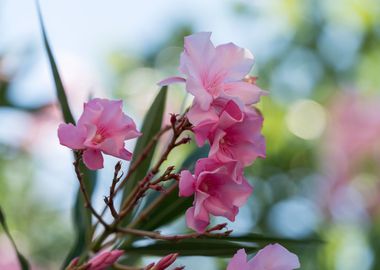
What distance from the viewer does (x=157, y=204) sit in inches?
36.3

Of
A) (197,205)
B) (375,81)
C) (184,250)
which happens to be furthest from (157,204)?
(375,81)

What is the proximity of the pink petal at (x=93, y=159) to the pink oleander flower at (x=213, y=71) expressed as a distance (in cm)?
8

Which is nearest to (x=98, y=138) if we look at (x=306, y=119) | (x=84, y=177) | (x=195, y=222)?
(x=195, y=222)

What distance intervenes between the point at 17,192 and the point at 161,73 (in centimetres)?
71

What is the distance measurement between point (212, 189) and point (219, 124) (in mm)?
55

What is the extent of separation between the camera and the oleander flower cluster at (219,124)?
745 millimetres

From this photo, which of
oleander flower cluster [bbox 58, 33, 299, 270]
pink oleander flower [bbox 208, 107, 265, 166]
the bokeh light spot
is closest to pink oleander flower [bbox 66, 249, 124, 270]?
oleander flower cluster [bbox 58, 33, 299, 270]

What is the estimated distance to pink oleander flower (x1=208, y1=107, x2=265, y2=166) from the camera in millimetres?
746

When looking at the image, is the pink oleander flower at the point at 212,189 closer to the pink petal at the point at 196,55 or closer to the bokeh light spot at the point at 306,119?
the pink petal at the point at 196,55

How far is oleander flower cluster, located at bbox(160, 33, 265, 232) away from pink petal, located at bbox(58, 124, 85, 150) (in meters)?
0.09

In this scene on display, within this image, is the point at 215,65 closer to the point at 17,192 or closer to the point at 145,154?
the point at 145,154

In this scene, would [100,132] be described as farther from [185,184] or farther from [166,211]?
[166,211]

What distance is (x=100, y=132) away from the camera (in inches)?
29.8

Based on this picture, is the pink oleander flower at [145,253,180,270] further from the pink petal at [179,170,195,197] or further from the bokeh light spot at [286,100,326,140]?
the bokeh light spot at [286,100,326,140]
